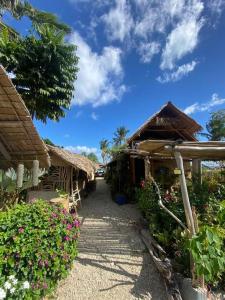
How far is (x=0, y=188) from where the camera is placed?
14.1 ft

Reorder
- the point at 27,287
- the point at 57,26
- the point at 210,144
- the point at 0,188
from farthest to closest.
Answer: the point at 57,26 < the point at 210,144 < the point at 0,188 < the point at 27,287

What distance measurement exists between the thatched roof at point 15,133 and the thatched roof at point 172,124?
22.9 ft

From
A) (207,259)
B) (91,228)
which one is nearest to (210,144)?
(207,259)

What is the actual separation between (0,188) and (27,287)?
2283 millimetres

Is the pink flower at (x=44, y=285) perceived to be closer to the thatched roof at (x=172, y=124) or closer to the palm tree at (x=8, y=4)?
the thatched roof at (x=172, y=124)

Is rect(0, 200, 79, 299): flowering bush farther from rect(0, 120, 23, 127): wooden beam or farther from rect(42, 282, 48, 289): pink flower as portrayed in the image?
rect(0, 120, 23, 127): wooden beam

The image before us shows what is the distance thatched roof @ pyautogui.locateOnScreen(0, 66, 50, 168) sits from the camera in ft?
9.86

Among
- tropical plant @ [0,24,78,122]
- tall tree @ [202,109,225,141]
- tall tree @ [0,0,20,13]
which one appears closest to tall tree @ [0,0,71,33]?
tall tree @ [0,0,20,13]

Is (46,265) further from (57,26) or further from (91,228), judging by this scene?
(57,26)

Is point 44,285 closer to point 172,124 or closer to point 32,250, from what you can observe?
point 32,250

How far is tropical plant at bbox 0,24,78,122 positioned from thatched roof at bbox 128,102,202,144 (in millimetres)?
5385

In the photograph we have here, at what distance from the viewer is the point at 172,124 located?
37.0 feet

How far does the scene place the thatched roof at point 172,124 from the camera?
1095 centimetres

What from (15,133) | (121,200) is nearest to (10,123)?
(15,133)
